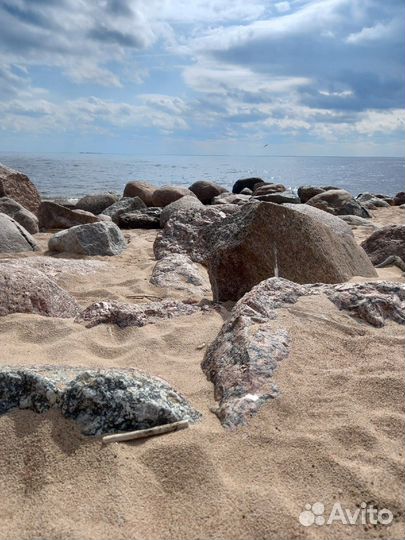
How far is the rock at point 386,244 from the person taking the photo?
6.06 m

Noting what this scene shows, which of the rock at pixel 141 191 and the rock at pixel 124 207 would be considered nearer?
the rock at pixel 124 207

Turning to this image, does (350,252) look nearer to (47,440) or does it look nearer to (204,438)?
(204,438)

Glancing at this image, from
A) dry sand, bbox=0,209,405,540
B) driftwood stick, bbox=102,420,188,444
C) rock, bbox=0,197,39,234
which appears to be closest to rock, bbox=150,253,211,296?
dry sand, bbox=0,209,405,540

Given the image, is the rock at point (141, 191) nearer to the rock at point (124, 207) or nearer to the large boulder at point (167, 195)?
the large boulder at point (167, 195)

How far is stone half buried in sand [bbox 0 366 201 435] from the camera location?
208 cm

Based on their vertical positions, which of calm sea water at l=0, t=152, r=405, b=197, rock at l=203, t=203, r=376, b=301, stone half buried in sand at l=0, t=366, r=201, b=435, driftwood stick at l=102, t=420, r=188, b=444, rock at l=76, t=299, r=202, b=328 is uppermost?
rock at l=203, t=203, r=376, b=301

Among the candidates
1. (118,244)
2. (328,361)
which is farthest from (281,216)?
(118,244)

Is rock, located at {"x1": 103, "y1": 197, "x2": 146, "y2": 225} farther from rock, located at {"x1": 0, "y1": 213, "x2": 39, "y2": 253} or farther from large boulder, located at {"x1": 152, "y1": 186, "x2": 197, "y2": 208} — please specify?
rock, located at {"x1": 0, "y1": 213, "x2": 39, "y2": 253}

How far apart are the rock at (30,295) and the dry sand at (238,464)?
89 cm

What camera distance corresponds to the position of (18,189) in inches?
438

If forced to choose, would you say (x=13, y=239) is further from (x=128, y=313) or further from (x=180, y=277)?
(x=128, y=313)

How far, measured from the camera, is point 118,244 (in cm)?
707

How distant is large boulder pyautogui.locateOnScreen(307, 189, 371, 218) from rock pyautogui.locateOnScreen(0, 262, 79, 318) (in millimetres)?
9926

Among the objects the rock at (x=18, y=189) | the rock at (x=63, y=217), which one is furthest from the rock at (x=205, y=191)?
the rock at (x=63, y=217)
